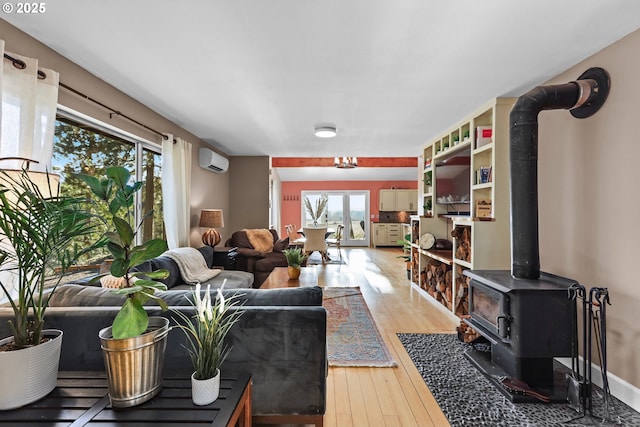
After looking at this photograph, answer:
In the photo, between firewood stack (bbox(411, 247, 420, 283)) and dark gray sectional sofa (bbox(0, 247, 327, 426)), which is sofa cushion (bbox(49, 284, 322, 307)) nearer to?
dark gray sectional sofa (bbox(0, 247, 327, 426))

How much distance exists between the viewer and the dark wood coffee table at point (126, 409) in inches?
37.4

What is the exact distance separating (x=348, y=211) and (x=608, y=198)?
8.42 metres

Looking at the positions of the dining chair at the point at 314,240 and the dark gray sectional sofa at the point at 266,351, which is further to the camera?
the dining chair at the point at 314,240

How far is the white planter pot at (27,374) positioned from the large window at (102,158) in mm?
1264

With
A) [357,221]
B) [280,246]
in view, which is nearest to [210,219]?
[280,246]

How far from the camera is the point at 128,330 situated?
992 millimetres

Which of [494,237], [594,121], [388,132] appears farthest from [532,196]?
[388,132]

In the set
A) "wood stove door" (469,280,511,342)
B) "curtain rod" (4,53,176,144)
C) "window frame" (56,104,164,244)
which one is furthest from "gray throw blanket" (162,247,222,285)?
"wood stove door" (469,280,511,342)

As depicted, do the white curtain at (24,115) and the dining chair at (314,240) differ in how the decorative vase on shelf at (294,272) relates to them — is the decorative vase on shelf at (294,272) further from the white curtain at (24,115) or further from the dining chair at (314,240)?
the dining chair at (314,240)

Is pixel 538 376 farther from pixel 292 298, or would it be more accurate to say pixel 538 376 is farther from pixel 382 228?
pixel 382 228

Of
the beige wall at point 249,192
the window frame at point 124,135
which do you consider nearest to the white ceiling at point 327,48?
the window frame at point 124,135

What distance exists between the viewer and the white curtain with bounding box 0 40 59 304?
1.77m

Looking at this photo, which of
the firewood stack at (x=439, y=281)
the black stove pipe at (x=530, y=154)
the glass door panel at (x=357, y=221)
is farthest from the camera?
the glass door panel at (x=357, y=221)

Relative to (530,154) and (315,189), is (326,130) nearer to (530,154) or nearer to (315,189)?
(530,154)
